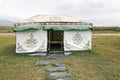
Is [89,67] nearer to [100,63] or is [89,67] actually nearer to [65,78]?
[100,63]

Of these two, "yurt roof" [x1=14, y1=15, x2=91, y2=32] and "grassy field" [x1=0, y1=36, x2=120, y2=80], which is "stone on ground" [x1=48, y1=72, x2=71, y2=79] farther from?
"yurt roof" [x1=14, y1=15, x2=91, y2=32]

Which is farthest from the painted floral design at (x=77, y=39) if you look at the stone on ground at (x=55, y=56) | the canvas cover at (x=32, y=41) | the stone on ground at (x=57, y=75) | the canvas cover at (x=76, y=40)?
the stone on ground at (x=57, y=75)

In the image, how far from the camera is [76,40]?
44.3 feet

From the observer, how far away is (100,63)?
1070cm

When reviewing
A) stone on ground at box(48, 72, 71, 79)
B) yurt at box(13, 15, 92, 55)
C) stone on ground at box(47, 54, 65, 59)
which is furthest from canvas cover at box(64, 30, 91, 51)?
stone on ground at box(48, 72, 71, 79)

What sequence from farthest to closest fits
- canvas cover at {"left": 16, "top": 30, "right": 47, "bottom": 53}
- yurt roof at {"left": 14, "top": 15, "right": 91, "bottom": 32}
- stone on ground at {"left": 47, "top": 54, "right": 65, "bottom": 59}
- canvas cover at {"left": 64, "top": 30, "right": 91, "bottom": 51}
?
1. canvas cover at {"left": 64, "top": 30, "right": 91, "bottom": 51}
2. canvas cover at {"left": 16, "top": 30, "right": 47, "bottom": 53}
3. yurt roof at {"left": 14, "top": 15, "right": 91, "bottom": 32}
4. stone on ground at {"left": 47, "top": 54, "right": 65, "bottom": 59}

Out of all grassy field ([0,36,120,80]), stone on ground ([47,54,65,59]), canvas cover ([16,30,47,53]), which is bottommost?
grassy field ([0,36,120,80])

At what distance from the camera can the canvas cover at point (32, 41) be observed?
1300 cm

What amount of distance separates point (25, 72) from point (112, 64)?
13.9ft

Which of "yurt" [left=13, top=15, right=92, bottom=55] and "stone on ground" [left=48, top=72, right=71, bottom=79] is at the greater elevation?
"yurt" [left=13, top=15, right=92, bottom=55]

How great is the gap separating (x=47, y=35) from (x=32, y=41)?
3.22 ft

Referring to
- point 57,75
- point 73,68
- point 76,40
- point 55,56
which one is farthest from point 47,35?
point 57,75

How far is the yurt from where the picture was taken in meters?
13.0

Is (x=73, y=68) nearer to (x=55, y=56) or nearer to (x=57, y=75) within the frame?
(x=57, y=75)
